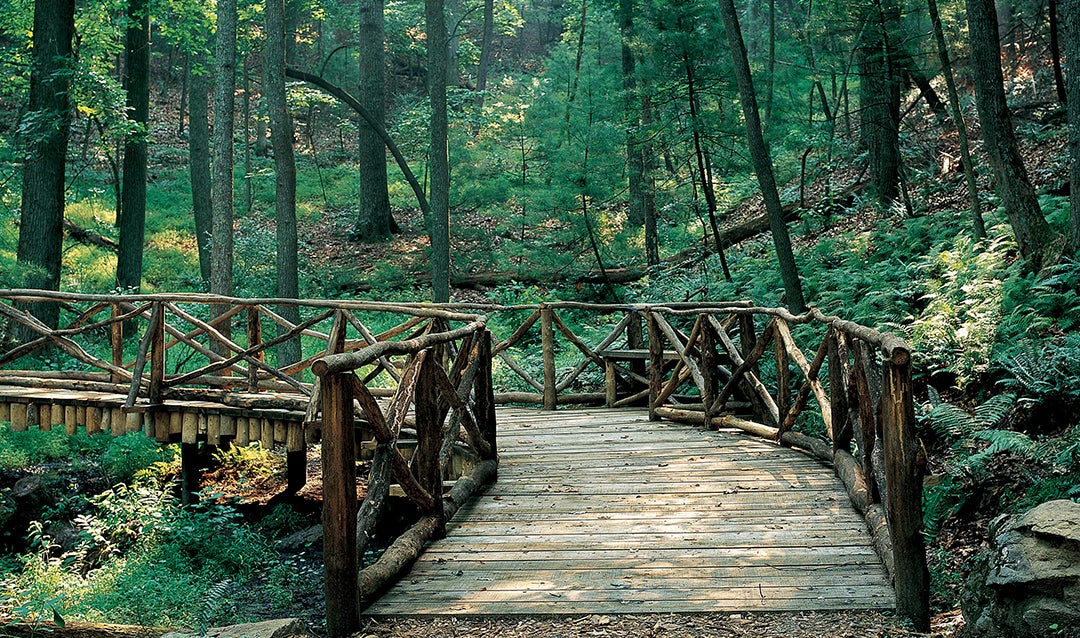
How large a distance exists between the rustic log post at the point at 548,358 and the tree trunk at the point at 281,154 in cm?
460

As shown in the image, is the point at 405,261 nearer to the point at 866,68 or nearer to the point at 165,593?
the point at 866,68

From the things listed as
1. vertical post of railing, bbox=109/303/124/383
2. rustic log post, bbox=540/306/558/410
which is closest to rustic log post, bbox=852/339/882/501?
rustic log post, bbox=540/306/558/410

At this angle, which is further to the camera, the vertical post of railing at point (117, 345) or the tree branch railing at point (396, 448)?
the vertical post of railing at point (117, 345)

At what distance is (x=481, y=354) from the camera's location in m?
6.80

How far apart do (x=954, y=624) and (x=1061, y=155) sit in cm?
1051

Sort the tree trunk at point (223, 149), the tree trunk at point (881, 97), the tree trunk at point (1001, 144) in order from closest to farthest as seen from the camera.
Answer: the tree trunk at point (1001, 144), the tree trunk at point (881, 97), the tree trunk at point (223, 149)

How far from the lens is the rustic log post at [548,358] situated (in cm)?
1076

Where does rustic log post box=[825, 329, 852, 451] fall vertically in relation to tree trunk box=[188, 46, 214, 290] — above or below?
below

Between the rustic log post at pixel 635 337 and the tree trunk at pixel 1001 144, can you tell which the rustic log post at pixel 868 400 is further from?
the rustic log post at pixel 635 337

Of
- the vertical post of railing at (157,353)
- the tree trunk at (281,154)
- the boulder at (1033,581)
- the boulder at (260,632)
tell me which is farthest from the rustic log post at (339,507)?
the tree trunk at (281,154)

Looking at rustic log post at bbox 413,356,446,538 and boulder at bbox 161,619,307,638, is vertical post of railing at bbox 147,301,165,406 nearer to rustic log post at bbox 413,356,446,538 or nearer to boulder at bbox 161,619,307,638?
rustic log post at bbox 413,356,446,538

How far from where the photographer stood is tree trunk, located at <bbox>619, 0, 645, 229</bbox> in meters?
14.7

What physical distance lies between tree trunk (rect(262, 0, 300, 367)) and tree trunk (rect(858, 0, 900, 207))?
876 centimetres

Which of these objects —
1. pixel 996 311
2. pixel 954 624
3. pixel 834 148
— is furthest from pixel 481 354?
pixel 834 148
